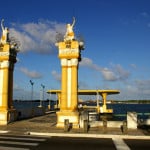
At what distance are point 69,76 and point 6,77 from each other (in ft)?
20.2

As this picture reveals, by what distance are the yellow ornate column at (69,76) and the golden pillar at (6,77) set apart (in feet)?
16.6

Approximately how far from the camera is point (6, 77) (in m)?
29.6

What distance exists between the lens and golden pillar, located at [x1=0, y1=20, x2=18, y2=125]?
96.1 feet

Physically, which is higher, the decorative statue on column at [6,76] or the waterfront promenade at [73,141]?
the decorative statue on column at [6,76]

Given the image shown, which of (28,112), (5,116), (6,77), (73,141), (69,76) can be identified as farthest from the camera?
(28,112)

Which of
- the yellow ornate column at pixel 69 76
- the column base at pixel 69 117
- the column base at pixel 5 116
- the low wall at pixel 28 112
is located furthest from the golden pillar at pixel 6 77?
the column base at pixel 69 117

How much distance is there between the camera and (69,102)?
27.3m

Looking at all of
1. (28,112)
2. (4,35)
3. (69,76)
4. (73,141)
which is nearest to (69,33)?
(69,76)

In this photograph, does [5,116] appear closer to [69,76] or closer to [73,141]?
[69,76]

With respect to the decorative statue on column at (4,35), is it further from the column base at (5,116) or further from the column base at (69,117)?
the column base at (69,117)

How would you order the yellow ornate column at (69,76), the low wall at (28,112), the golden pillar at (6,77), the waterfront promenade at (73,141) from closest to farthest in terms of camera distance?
1. the waterfront promenade at (73,141)
2. the yellow ornate column at (69,76)
3. the golden pillar at (6,77)
4. the low wall at (28,112)

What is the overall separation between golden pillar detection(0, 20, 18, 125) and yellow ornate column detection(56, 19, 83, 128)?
5.06 meters

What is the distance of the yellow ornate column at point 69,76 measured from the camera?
27.0 meters

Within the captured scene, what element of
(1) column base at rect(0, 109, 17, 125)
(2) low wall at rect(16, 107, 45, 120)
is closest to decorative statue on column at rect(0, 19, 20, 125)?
(1) column base at rect(0, 109, 17, 125)
